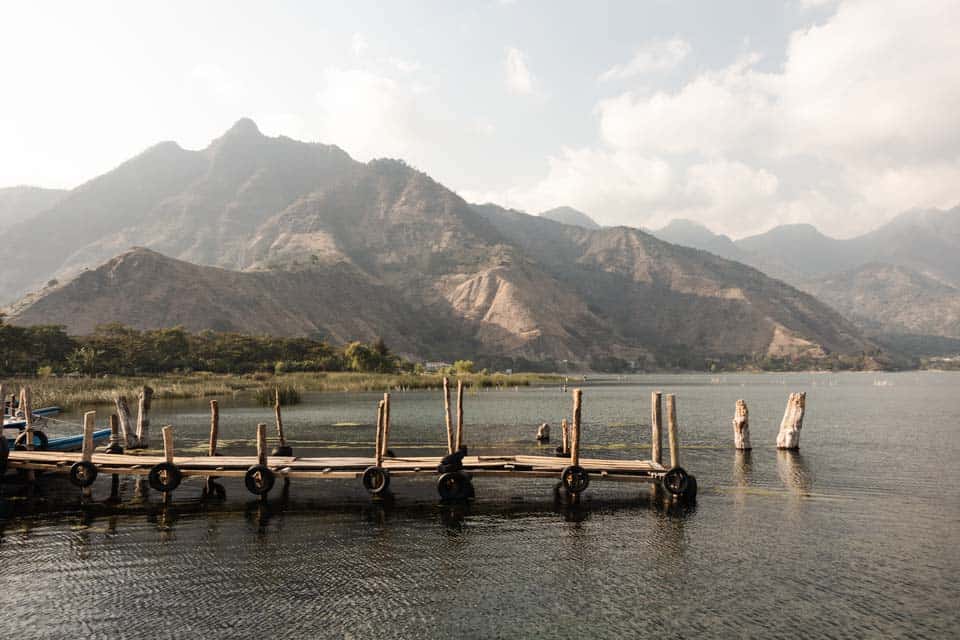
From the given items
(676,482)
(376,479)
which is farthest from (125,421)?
(676,482)

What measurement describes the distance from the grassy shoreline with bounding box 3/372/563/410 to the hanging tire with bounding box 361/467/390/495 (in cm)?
4031

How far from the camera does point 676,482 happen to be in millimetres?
22828

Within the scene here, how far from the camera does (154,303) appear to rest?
530 ft

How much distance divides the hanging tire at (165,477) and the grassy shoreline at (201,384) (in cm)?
3445

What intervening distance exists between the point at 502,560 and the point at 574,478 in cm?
739

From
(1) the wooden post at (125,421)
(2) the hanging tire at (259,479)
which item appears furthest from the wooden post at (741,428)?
(1) the wooden post at (125,421)

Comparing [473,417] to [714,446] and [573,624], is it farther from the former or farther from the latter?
[573,624]

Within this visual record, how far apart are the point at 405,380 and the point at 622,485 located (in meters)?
77.0

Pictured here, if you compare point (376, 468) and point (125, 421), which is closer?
point (376, 468)

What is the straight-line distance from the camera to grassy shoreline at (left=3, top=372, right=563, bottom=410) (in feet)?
204

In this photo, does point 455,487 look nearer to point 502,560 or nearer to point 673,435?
point 502,560

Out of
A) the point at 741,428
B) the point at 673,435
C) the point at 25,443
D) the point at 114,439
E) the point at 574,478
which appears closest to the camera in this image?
the point at 574,478

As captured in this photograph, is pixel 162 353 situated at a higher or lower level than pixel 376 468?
higher

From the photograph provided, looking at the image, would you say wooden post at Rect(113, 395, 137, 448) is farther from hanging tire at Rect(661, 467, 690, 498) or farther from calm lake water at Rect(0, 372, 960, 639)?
hanging tire at Rect(661, 467, 690, 498)
